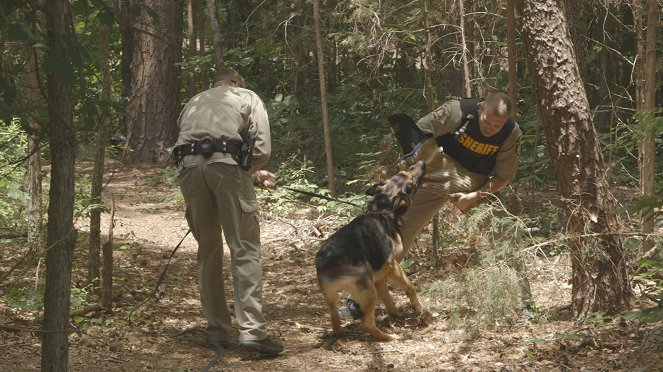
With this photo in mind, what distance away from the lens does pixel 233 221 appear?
5.75 metres

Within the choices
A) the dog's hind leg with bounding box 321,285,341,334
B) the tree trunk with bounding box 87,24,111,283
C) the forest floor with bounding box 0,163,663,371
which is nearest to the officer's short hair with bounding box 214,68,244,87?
the tree trunk with bounding box 87,24,111,283

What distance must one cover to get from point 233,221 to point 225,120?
823 mm

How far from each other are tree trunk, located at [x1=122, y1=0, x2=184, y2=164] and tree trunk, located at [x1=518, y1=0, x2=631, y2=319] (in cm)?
1069

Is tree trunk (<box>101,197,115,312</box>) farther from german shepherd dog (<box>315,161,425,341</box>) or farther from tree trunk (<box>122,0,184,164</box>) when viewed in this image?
tree trunk (<box>122,0,184,164</box>)

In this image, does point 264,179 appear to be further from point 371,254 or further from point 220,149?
point 371,254

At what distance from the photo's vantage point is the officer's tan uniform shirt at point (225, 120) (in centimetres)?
568

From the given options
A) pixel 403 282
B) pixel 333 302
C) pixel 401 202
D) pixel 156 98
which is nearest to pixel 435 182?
pixel 401 202

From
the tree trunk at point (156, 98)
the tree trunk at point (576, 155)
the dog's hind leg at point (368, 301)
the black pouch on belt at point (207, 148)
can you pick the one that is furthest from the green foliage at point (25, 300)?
the tree trunk at point (156, 98)

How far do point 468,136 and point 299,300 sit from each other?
2631 mm

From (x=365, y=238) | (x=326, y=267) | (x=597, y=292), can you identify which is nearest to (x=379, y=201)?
(x=365, y=238)

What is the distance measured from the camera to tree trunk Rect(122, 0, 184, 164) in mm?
15328

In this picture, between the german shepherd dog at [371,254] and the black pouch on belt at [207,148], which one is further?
the german shepherd dog at [371,254]

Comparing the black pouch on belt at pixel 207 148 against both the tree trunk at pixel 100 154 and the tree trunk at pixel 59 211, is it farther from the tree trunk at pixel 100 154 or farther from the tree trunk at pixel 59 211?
the tree trunk at pixel 59 211

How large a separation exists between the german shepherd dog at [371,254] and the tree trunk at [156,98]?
9.70 meters
